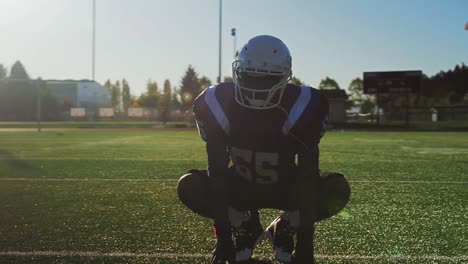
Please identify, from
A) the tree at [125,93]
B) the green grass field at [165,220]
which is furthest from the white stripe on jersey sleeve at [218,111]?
the tree at [125,93]

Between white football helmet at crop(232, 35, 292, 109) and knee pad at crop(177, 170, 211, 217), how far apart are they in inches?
18.0

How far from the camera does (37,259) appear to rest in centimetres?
264

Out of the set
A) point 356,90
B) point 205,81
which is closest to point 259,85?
point 205,81

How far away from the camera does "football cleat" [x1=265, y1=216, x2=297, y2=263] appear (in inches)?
99.7

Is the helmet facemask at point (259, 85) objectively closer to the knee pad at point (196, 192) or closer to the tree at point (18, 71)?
the knee pad at point (196, 192)

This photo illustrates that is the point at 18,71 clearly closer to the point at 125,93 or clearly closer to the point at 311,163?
the point at 125,93

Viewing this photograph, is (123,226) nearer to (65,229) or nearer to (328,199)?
(65,229)

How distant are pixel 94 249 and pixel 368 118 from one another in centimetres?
4088

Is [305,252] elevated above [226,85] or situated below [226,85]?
below

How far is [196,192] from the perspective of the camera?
247 centimetres

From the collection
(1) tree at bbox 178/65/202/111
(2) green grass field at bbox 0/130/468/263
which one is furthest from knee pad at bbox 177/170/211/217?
(1) tree at bbox 178/65/202/111

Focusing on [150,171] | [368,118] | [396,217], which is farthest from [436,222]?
[368,118]

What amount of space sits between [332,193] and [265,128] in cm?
48

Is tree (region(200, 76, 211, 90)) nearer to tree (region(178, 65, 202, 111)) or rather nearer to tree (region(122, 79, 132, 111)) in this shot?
tree (region(178, 65, 202, 111))
